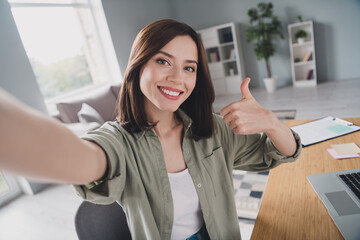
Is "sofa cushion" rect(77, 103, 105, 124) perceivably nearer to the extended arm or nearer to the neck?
the neck

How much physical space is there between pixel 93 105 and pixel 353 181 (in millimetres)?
3269

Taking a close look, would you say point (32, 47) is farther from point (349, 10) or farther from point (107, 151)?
point (349, 10)

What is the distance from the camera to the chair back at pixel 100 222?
2.38 ft

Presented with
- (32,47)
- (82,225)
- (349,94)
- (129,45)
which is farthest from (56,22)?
(349,94)

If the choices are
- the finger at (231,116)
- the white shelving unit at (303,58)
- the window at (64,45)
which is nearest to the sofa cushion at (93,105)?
the window at (64,45)

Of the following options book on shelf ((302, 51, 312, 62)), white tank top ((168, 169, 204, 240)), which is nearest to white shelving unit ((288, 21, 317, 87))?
book on shelf ((302, 51, 312, 62))

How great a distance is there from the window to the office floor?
4.94 feet

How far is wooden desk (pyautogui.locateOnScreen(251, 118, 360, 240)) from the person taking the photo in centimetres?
72

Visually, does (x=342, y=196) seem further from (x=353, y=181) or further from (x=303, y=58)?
(x=303, y=58)

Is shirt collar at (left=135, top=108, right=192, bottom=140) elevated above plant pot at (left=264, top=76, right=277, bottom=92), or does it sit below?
above

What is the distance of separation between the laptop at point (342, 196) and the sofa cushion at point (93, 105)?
248 centimetres

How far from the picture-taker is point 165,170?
0.85m

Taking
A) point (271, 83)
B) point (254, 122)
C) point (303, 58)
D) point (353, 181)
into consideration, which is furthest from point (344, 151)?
point (303, 58)

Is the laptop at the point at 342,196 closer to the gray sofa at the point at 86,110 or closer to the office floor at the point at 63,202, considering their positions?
the office floor at the point at 63,202
